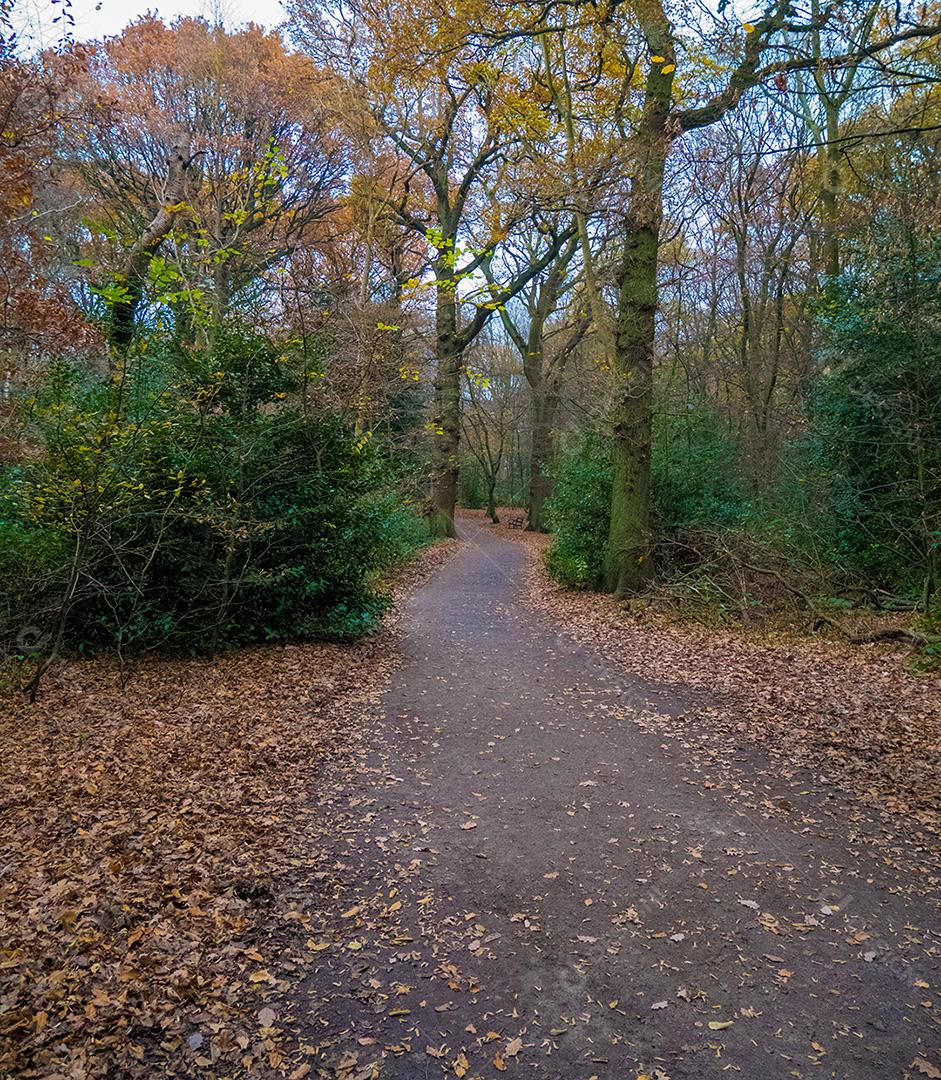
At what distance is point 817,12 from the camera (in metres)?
5.96

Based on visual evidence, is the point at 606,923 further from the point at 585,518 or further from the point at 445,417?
the point at 445,417

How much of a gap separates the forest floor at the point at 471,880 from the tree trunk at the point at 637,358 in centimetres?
522

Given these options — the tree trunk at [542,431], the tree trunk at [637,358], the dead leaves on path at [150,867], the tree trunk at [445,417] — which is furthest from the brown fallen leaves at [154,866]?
the tree trunk at [542,431]

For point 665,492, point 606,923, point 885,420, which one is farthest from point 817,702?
point 665,492

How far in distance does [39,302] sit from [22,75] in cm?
195

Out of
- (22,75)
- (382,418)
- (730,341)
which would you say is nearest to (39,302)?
(22,75)

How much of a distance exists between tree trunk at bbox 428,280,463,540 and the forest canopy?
0.50ft

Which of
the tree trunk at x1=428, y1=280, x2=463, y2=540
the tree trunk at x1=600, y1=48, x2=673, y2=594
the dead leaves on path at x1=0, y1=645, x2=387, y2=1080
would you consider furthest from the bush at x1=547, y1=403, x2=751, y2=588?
the dead leaves on path at x1=0, y1=645, x2=387, y2=1080

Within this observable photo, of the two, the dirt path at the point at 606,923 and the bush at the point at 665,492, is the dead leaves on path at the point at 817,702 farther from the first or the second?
the bush at the point at 665,492

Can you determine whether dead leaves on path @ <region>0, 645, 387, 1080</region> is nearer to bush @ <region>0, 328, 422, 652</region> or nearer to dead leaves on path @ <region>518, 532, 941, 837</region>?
bush @ <region>0, 328, 422, 652</region>

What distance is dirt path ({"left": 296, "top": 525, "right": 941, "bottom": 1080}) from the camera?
9.12 ft

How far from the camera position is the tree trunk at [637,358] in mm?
10883

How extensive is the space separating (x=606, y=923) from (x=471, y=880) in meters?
0.83

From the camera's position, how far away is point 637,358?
11922mm
